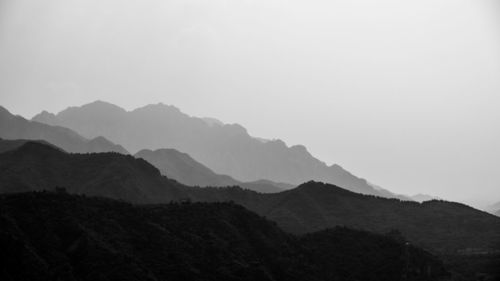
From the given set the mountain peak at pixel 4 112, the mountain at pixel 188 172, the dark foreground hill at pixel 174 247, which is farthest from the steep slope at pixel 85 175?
the mountain peak at pixel 4 112

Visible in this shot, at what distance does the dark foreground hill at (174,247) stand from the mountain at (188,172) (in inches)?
3859

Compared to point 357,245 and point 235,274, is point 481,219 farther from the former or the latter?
point 235,274

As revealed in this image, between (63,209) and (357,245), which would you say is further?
(357,245)

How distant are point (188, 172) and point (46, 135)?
60493 mm

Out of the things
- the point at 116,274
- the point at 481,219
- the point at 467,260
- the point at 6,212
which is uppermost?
the point at 481,219

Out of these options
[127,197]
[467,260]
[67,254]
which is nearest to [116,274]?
[67,254]

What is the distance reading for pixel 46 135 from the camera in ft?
602

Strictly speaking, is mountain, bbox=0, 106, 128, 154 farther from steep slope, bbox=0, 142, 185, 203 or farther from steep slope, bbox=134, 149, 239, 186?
steep slope, bbox=0, 142, 185, 203

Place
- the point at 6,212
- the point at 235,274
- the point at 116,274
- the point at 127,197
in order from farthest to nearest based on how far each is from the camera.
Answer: the point at 127,197, the point at 235,274, the point at 6,212, the point at 116,274

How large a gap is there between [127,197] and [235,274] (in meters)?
47.8

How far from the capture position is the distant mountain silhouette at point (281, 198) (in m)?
81.1

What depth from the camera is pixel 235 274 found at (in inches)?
1689

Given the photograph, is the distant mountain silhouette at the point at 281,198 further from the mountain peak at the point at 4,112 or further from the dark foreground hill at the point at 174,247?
the mountain peak at the point at 4,112

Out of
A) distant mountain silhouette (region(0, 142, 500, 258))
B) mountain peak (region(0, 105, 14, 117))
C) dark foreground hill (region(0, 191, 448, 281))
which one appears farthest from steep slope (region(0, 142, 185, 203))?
mountain peak (region(0, 105, 14, 117))
